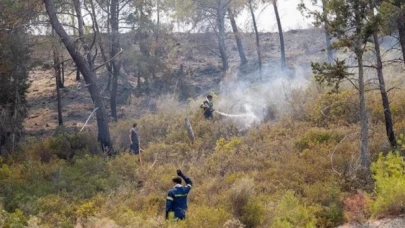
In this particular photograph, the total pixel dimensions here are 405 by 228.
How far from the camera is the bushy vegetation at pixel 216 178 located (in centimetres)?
809

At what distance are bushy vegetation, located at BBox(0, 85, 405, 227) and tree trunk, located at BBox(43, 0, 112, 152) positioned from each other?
587 mm

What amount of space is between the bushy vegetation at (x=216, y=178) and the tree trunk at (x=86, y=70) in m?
0.59

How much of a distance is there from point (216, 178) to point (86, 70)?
812cm

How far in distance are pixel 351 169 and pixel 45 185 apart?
8.09m

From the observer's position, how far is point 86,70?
55.7ft

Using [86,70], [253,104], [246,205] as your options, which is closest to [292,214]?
[246,205]

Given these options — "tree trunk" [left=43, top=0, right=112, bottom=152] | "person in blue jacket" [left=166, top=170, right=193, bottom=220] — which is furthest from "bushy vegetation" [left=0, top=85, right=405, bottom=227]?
"tree trunk" [left=43, top=0, right=112, bottom=152]

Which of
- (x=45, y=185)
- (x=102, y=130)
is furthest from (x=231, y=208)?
(x=102, y=130)

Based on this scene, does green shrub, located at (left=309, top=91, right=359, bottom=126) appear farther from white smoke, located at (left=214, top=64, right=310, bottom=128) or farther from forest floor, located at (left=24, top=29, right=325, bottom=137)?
forest floor, located at (left=24, top=29, right=325, bottom=137)

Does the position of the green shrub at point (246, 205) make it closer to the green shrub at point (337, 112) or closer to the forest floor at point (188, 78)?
the green shrub at point (337, 112)

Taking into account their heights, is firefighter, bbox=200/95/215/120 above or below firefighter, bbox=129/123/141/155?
above

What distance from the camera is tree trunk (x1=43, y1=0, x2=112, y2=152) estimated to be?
1666 cm

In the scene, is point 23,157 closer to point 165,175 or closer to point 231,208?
point 165,175

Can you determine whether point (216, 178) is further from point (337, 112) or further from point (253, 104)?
point (253, 104)
